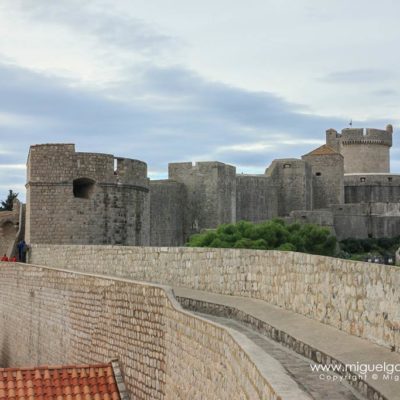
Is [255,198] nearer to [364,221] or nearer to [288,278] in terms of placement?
[364,221]

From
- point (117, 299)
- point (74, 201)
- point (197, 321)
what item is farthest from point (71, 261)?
point (197, 321)

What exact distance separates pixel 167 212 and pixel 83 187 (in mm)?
17014

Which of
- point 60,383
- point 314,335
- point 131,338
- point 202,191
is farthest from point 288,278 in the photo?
point 202,191

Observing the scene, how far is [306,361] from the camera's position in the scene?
6246 millimetres

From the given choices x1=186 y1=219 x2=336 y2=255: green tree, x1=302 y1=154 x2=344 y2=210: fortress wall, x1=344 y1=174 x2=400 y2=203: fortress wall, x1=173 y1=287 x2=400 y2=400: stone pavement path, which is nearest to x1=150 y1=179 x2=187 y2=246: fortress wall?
x1=186 y1=219 x2=336 y2=255: green tree

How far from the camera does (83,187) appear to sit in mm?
20062

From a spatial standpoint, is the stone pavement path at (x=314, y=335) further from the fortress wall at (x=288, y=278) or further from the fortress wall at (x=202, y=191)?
the fortress wall at (x=202, y=191)

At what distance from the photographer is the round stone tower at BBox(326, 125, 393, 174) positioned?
208ft

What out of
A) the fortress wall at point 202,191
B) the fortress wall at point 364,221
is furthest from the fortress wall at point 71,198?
the fortress wall at point 364,221

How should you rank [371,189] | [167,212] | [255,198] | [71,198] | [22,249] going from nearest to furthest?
1. [71,198]
2. [22,249]
3. [167,212]
4. [255,198]
5. [371,189]

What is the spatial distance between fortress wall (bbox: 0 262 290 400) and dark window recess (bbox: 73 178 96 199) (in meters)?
2.87

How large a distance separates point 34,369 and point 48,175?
9.81 meters

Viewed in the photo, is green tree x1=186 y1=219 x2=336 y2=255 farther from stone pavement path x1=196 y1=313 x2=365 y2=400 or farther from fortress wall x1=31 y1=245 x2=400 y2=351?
stone pavement path x1=196 y1=313 x2=365 y2=400

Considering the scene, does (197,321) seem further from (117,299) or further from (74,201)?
(74,201)
